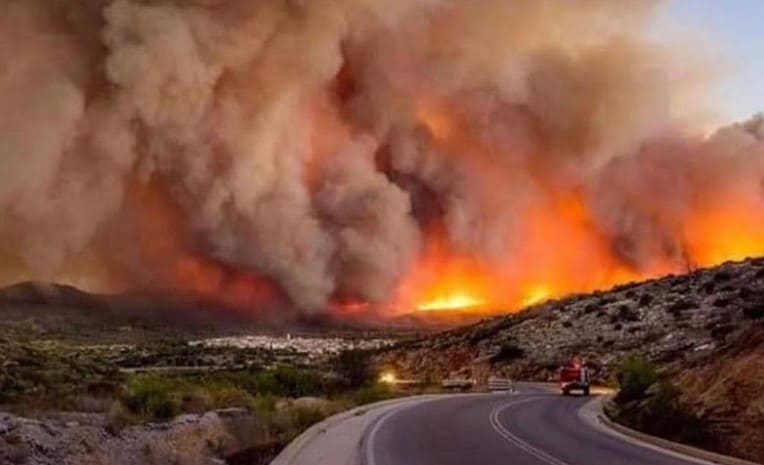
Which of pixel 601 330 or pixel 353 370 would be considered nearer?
pixel 353 370

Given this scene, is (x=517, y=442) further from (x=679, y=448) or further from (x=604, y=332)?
(x=604, y=332)

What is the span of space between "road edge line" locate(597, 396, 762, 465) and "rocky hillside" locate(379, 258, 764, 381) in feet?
81.1

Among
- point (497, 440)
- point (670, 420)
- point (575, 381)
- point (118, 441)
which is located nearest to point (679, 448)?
point (670, 420)

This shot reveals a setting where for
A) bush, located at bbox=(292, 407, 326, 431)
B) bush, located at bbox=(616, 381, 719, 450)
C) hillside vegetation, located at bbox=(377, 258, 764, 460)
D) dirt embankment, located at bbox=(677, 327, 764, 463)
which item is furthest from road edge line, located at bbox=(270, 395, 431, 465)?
hillside vegetation, located at bbox=(377, 258, 764, 460)

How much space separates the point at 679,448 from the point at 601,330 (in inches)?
1722

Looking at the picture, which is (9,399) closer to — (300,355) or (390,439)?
(390,439)

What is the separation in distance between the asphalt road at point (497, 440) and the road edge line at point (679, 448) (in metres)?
0.32

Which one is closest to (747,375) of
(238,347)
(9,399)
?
(9,399)

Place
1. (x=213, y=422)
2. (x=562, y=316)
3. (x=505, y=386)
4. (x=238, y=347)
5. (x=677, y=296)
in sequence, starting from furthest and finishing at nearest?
(x=238, y=347) < (x=562, y=316) < (x=677, y=296) < (x=505, y=386) < (x=213, y=422)

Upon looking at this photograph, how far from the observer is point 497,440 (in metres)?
17.8

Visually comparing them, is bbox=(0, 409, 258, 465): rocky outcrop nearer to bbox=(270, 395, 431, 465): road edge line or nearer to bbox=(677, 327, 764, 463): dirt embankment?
bbox=(270, 395, 431, 465): road edge line

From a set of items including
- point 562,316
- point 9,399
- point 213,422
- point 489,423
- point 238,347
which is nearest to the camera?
point 213,422

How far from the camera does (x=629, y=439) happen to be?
59.5ft

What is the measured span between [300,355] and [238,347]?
371 inches
